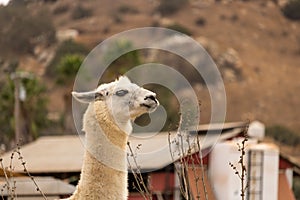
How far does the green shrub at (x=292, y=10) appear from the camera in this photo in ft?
306

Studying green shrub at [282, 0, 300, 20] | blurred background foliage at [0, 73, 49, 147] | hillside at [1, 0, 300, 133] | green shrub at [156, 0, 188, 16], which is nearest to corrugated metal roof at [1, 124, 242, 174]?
blurred background foliage at [0, 73, 49, 147]

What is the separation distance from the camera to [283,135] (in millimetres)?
68062

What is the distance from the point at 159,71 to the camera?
56.6 feet

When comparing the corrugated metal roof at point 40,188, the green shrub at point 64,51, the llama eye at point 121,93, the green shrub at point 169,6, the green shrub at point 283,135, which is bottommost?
the llama eye at point 121,93

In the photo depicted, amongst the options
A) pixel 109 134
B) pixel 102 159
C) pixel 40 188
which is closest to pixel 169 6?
pixel 40 188

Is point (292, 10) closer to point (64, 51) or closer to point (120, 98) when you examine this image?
point (64, 51)

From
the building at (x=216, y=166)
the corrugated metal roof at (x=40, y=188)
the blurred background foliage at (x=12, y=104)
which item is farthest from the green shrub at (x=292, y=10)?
the corrugated metal roof at (x=40, y=188)

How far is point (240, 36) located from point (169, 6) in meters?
9.00

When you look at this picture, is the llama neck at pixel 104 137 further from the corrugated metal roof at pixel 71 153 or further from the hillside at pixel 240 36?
the hillside at pixel 240 36

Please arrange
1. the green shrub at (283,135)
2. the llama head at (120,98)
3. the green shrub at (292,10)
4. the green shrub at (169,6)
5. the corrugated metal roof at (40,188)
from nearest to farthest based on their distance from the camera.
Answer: the llama head at (120,98) < the corrugated metal roof at (40,188) < the green shrub at (283,135) < the green shrub at (169,6) < the green shrub at (292,10)

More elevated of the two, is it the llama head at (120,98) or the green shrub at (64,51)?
the green shrub at (64,51)

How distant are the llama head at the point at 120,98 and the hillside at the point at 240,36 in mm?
61742

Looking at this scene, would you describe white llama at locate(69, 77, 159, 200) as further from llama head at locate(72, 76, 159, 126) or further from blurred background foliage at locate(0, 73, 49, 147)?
blurred background foliage at locate(0, 73, 49, 147)

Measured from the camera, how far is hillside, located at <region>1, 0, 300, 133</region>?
75.4 m
